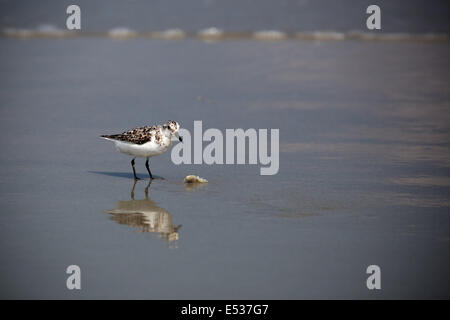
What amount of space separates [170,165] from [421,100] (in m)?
5.78

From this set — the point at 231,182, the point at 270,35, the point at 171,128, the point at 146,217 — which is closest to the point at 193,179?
the point at 231,182

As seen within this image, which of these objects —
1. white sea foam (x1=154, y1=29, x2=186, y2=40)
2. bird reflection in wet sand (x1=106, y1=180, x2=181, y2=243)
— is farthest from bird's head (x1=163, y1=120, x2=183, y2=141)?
white sea foam (x1=154, y1=29, x2=186, y2=40)

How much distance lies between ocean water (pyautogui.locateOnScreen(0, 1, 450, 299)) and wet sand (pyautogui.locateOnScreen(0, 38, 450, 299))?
3 centimetres

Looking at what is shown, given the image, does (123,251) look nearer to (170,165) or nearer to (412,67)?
(170,165)

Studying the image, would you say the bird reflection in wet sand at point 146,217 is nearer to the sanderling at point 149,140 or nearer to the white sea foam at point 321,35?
the sanderling at point 149,140

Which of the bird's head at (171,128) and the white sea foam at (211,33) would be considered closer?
the bird's head at (171,128)

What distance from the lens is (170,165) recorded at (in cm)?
1027

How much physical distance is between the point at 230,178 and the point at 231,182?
0.66 feet

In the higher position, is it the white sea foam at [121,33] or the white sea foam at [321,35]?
the white sea foam at [121,33]

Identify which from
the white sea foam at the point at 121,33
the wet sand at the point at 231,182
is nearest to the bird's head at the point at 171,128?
the wet sand at the point at 231,182

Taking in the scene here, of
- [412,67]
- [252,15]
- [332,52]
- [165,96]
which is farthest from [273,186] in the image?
[252,15]

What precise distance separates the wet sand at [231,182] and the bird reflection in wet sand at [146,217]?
0.03 meters

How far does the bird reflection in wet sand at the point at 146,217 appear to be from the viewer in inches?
291

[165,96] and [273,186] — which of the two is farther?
[165,96]
